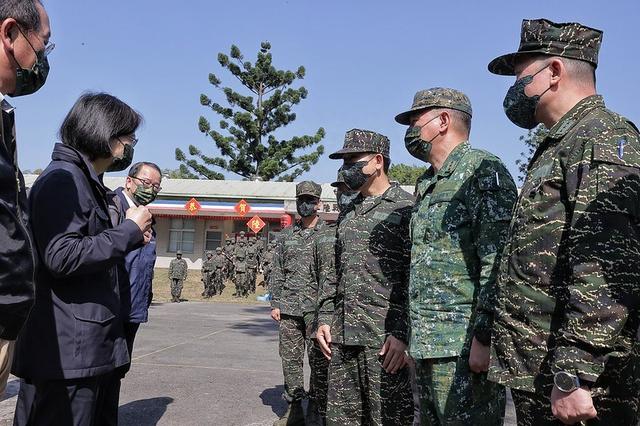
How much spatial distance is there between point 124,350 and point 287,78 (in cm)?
3825

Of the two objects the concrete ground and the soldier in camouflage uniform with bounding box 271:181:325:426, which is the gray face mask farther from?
the concrete ground

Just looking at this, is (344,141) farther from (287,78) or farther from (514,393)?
(287,78)

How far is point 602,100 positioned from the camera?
232 cm

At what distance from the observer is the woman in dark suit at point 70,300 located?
244 cm

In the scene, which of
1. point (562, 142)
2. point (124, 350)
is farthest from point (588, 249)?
point (124, 350)

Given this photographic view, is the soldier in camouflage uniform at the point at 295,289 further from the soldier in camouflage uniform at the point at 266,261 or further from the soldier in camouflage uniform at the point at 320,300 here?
the soldier in camouflage uniform at the point at 266,261

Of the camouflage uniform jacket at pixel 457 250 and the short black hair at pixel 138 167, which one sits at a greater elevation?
the short black hair at pixel 138 167

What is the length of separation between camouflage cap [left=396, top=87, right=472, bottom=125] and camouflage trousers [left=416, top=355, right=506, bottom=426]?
4.50 ft

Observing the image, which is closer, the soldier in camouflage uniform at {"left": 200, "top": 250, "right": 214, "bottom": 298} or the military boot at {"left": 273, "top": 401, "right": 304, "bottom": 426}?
the military boot at {"left": 273, "top": 401, "right": 304, "bottom": 426}

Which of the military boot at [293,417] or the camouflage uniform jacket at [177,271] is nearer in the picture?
the military boot at [293,417]

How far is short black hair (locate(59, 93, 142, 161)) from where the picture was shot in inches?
113

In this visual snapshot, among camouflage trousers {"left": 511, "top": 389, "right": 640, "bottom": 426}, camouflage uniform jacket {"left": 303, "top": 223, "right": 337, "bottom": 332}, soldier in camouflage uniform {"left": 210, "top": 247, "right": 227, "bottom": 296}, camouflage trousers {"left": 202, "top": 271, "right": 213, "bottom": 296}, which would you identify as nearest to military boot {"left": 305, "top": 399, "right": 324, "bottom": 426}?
camouflage uniform jacket {"left": 303, "top": 223, "right": 337, "bottom": 332}

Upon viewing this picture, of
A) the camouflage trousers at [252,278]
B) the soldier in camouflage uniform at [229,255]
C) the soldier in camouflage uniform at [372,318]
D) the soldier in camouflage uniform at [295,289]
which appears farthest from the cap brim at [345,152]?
the soldier in camouflage uniform at [229,255]

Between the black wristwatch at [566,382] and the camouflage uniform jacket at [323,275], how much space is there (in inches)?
92.5
